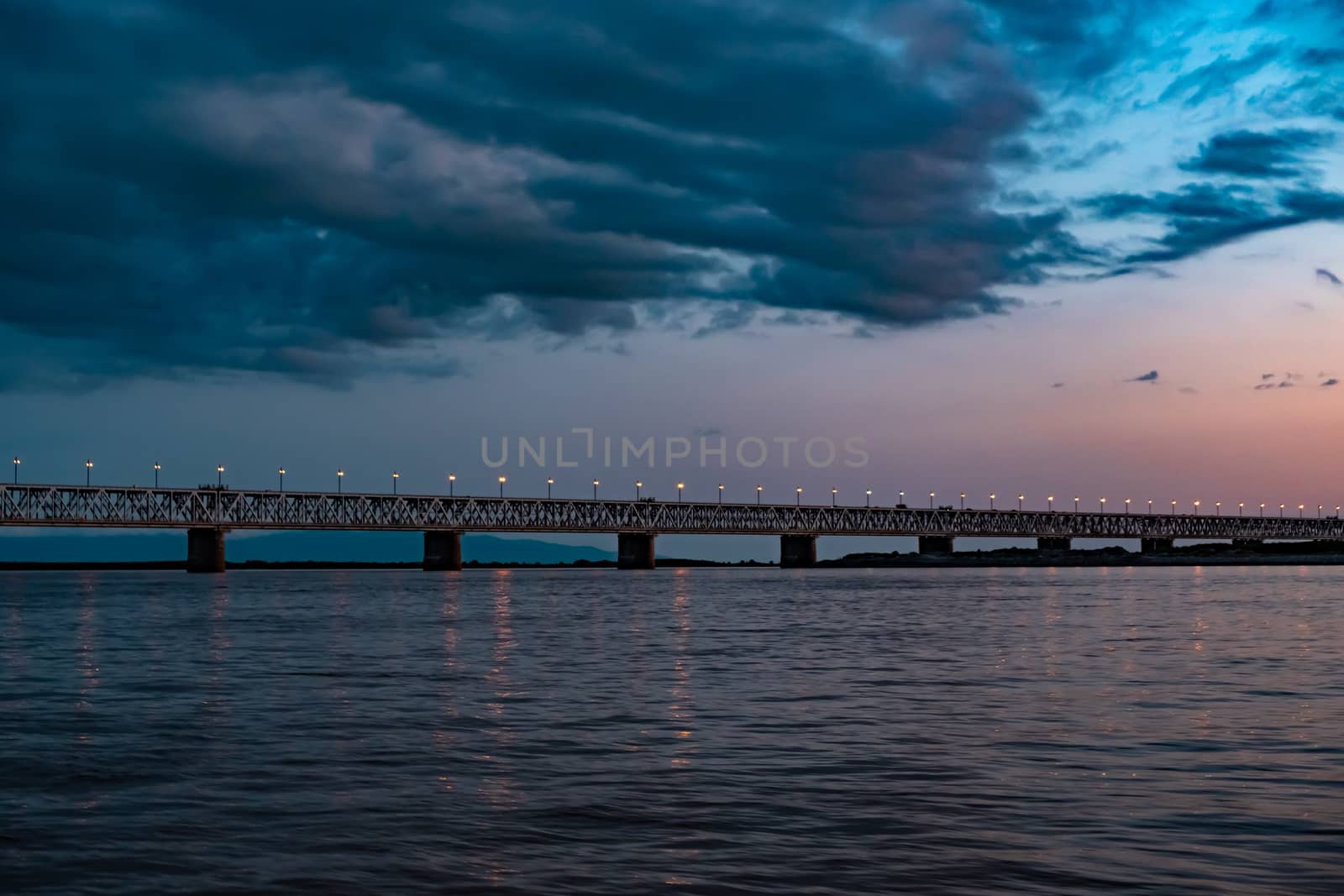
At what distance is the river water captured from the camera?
37.8 feet

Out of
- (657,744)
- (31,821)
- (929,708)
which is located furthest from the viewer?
(929,708)

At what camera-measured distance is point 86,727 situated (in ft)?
70.4

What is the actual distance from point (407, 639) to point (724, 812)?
33433mm

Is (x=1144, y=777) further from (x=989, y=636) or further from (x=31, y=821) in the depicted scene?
(x=989, y=636)

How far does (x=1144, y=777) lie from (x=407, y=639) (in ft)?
110

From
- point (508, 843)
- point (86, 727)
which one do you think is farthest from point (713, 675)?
point (508, 843)

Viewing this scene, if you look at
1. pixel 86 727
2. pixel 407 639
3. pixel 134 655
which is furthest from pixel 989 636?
pixel 86 727

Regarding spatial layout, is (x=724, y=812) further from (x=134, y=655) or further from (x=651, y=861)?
(x=134, y=655)

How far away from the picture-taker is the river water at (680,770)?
11.5 metres

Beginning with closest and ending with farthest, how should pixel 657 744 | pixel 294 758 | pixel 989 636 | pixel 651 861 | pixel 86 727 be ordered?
1. pixel 651 861
2. pixel 294 758
3. pixel 657 744
4. pixel 86 727
5. pixel 989 636

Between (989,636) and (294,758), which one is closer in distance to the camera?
(294,758)

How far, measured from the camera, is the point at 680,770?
16.7 meters

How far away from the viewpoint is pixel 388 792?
601 inches

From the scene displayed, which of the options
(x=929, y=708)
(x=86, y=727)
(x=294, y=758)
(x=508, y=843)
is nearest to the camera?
(x=508, y=843)
